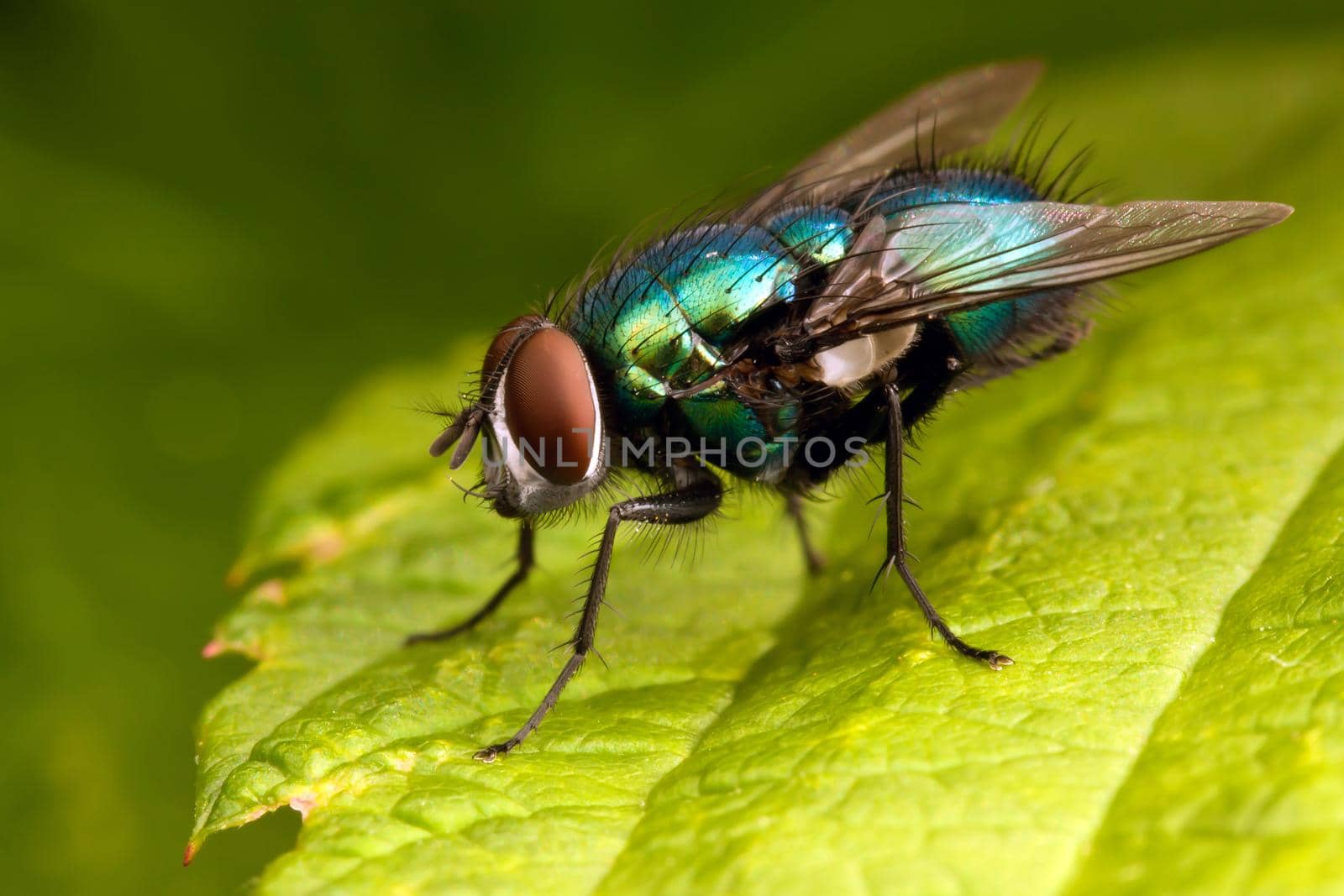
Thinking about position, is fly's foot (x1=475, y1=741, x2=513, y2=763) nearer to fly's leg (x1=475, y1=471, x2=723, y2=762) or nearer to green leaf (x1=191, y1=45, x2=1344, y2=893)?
green leaf (x1=191, y1=45, x2=1344, y2=893)

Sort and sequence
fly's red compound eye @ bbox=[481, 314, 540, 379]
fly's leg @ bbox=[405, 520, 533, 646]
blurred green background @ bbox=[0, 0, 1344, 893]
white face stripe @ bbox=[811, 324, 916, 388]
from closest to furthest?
fly's red compound eye @ bbox=[481, 314, 540, 379], white face stripe @ bbox=[811, 324, 916, 388], fly's leg @ bbox=[405, 520, 533, 646], blurred green background @ bbox=[0, 0, 1344, 893]

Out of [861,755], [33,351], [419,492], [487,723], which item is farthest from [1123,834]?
Result: [33,351]

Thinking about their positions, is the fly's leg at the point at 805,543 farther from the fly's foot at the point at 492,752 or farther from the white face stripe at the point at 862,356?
the fly's foot at the point at 492,752

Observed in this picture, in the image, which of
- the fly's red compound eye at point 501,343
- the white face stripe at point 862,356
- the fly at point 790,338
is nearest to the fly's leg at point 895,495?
the fly at point 790,338

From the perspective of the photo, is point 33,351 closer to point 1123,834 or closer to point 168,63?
point 168,63

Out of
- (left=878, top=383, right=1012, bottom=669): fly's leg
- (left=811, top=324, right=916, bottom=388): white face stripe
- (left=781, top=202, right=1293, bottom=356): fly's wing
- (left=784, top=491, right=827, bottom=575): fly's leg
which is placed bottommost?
(left=784, top=491, right=827, bottom=575): fly's leg

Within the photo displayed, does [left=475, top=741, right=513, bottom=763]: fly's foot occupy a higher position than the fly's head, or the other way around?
the fly's head

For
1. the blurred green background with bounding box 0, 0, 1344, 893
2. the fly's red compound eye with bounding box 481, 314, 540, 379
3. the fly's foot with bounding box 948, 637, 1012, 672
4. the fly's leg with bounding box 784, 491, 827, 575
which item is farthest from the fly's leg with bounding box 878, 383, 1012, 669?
the blurred green background with bounding box 0, 0, 1344, 893
